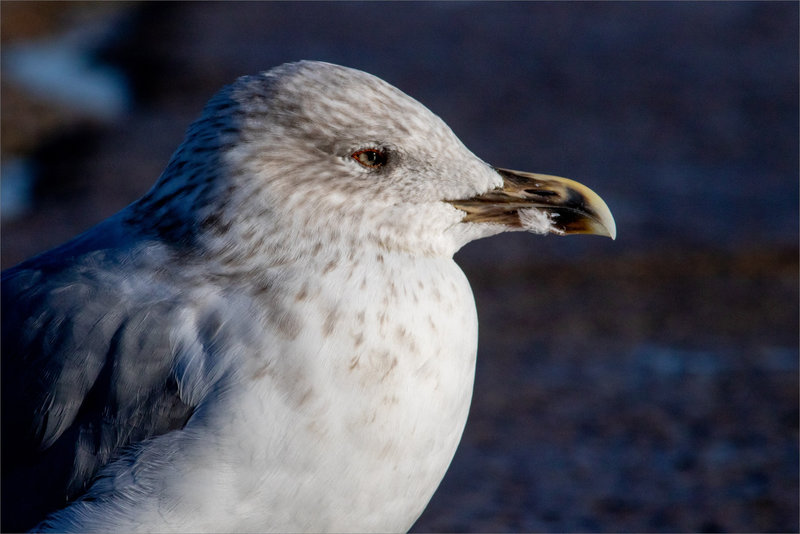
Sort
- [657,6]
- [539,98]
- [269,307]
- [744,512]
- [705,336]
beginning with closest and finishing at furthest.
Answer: [269,307], [744,512], [705,336], [539,98], [657,6]

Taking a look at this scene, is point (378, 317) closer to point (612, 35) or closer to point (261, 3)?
point (612, 35)

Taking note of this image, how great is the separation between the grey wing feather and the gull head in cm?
21

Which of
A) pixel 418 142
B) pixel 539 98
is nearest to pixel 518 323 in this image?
pixel 418 142

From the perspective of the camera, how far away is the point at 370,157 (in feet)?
8.44

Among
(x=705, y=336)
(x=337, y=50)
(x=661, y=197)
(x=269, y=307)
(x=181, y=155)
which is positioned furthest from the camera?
(x=337, y=50)

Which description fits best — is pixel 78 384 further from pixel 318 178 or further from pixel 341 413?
pixel 318 178

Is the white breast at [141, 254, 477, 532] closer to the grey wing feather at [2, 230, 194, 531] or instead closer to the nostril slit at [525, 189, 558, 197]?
the grey wing feather at [2, 230, 194, 531]

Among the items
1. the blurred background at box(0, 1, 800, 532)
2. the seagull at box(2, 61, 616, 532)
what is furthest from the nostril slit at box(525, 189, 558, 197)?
the blurred background at box(0, 1, 800, 532)

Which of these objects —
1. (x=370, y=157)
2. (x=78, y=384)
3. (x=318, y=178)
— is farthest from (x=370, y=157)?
(x=78, y=384)

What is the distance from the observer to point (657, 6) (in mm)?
11250

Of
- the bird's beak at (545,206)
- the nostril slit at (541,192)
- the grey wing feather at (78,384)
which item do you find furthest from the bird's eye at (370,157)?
the grey wing feather at (78,384)

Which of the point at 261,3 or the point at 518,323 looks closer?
the point at 518,323

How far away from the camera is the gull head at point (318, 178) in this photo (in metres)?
2.46

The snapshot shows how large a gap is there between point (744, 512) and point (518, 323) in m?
1.77
